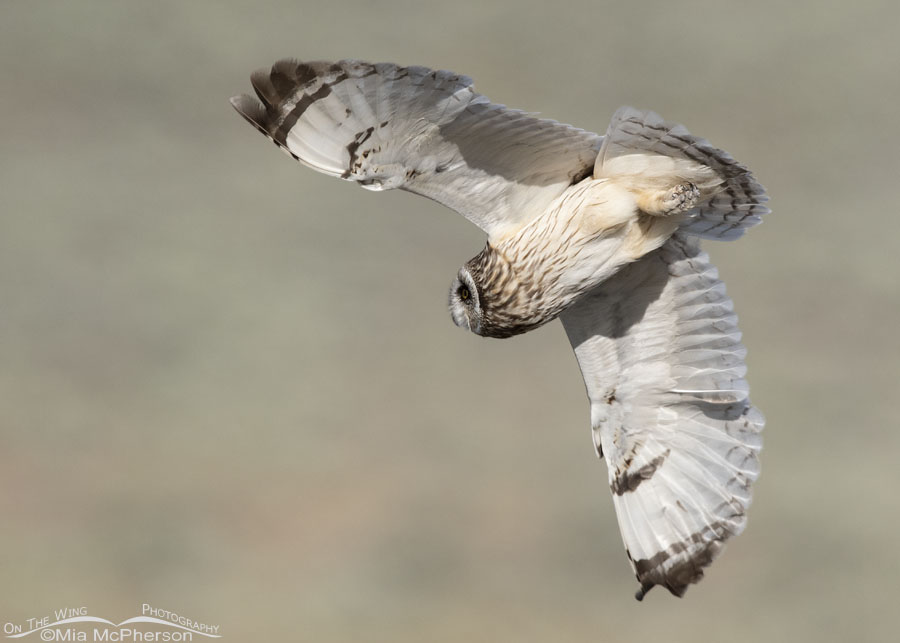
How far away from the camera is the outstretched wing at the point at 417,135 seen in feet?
15.5

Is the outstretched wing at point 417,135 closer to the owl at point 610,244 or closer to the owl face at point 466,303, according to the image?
the owl at point 610,244

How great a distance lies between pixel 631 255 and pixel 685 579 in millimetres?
1932

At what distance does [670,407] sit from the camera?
6102 mm

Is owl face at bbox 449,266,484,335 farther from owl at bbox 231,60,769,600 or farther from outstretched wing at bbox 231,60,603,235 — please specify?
outstretched wing at bbox 231,60,603,235

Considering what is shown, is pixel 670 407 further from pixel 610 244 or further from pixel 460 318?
pixel 460 318

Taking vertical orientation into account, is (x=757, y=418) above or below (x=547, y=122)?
below

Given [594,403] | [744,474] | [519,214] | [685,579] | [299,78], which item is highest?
[299,78]

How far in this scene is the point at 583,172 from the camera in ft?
17.6

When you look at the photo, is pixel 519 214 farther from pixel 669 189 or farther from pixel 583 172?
pixel 669 189

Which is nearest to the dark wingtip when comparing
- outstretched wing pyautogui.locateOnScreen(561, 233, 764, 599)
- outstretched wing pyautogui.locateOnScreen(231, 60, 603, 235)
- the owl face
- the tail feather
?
outstretched wing pyautogui.locateOnScreen(561, 233, 764, 599)

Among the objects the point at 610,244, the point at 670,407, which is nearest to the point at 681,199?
the point at 610,244

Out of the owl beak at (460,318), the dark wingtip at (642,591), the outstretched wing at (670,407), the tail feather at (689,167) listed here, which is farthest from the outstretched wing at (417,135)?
the dark wingtip at (642,591)

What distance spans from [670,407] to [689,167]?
160 centimetres

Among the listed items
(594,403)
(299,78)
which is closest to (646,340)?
(594,403)
